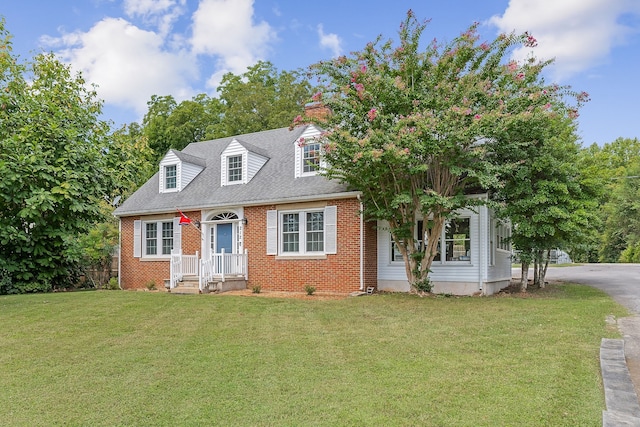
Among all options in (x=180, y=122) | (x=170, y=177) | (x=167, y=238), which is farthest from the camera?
(x=180, y=122)

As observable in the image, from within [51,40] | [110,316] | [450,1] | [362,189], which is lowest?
[110,316]

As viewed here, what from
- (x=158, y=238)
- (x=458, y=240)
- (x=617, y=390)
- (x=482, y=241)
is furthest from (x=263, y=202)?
(x=617, y=390)

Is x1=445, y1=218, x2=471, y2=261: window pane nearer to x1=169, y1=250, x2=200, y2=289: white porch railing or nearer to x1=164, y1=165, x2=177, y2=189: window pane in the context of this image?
x1=169, y1=250, x2=200, y2=289: white porch railing

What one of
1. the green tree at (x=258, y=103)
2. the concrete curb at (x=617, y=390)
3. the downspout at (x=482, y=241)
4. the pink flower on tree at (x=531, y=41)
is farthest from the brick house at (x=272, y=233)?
the green tree at (x=258, y=103)

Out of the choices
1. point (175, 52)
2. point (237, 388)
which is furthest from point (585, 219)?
point (175, 52)

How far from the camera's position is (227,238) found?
15.7m

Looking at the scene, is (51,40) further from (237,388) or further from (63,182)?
(237,388)

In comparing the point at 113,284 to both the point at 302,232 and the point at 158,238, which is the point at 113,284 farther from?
the point at 302,232

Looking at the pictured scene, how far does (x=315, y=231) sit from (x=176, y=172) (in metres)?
6.79

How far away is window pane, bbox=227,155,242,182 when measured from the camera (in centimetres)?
1647

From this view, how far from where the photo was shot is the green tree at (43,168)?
11.7 metres

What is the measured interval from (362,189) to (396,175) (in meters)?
1.04

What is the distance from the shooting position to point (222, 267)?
1434 cm

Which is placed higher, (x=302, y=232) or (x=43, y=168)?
(x=43, y=168)
